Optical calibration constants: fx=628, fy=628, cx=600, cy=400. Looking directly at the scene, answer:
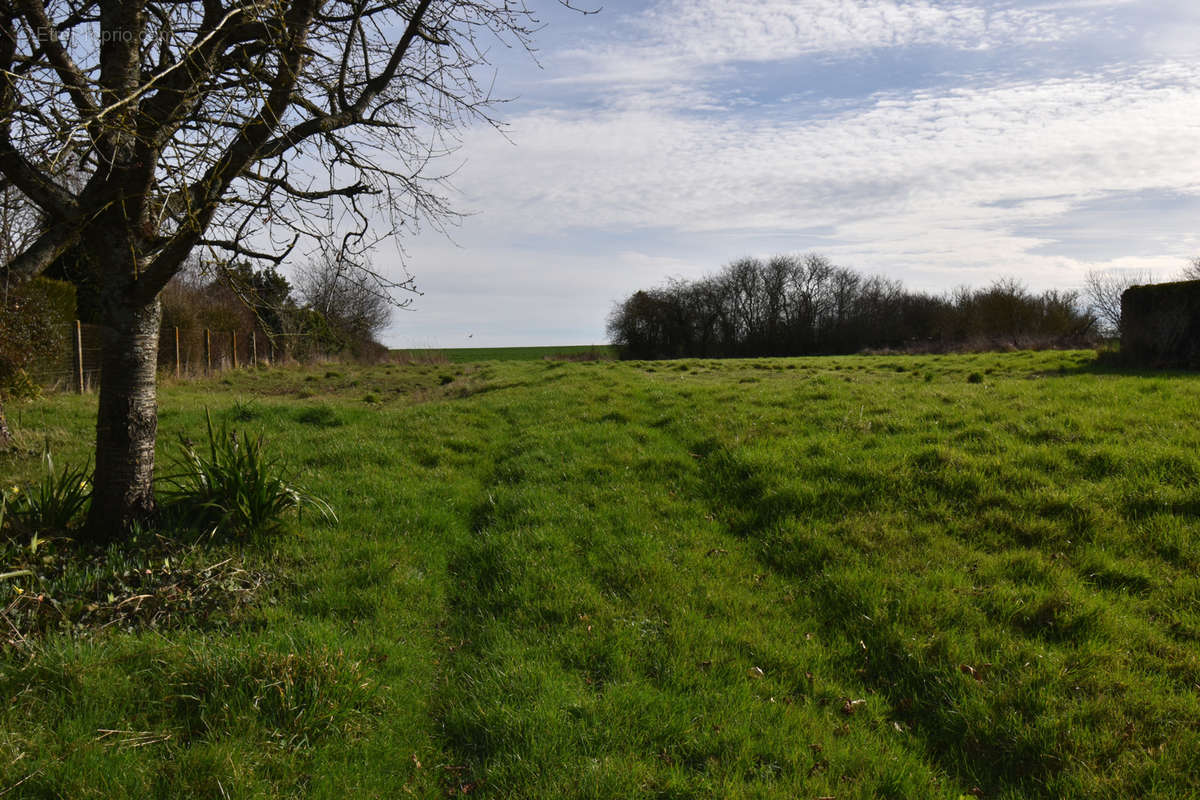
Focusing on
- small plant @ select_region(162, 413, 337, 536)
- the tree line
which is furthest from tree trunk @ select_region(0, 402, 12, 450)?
the tree line

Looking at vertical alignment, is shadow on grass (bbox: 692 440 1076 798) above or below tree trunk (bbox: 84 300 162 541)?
below

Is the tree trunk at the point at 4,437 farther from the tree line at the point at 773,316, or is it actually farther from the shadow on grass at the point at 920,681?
the tree line at the point at 773,316

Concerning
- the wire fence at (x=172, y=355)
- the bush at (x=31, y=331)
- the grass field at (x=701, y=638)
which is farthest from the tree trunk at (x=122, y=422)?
the bush at (x=31, y=331)

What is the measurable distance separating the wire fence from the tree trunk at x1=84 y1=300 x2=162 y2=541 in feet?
16.8

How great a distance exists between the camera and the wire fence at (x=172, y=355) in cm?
1758

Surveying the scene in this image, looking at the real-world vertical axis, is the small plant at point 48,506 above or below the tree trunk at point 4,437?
below

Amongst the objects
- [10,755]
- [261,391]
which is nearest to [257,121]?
[10,755]

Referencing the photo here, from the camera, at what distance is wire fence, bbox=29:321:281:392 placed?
17578 mm

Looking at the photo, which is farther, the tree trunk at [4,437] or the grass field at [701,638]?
the tree trunk at [4,437]

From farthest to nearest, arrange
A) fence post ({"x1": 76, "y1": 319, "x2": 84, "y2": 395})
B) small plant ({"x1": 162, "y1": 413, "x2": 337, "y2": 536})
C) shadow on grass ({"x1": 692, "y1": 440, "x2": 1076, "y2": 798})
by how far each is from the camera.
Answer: fence post ({"x1": 76, "y1": 319, "x2": 84, "y2": 395}) < small plant ({"x1": 162, "y1": 413, "x2": 337, "y2": 536}) < shadow on grass ({"x1": 692, "y1": 440, "x2": 1076, "y2": 798})

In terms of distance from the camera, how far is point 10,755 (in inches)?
119

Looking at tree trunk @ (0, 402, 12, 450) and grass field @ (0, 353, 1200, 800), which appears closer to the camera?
grass field @ (0, 353, 1200, 800)

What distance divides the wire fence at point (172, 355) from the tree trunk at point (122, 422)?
511 cm

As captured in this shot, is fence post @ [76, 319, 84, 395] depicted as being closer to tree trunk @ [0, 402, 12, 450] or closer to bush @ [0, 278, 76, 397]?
bush @ [0, 278, 76, 397]
